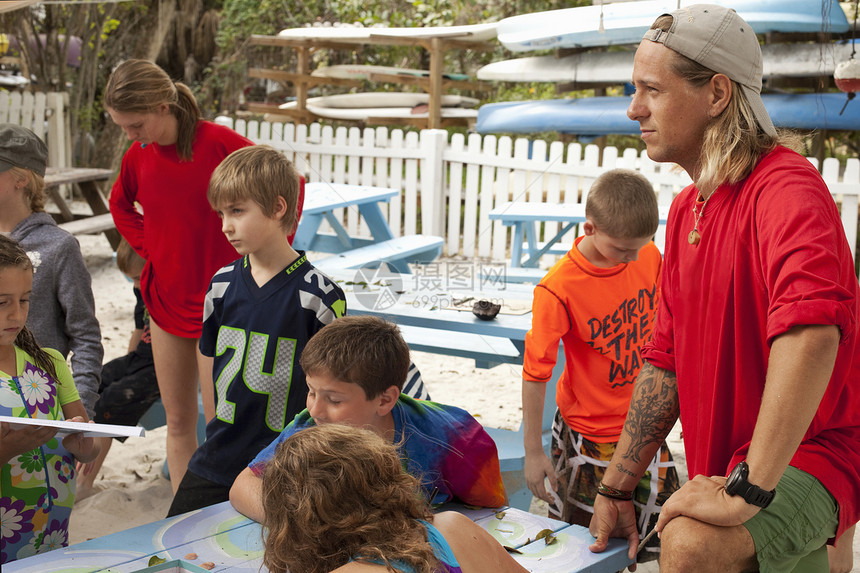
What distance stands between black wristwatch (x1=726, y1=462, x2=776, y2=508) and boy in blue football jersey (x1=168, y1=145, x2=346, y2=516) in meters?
1.36

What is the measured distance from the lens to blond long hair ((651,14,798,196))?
1.63 m

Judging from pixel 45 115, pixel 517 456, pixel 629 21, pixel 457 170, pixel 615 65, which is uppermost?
pixel 629 21

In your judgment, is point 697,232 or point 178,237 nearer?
point 697,232

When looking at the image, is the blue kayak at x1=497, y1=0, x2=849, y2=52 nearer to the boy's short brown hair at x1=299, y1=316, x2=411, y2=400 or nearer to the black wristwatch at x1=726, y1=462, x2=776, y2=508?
the boy's short brown hair at x1=299, y1=316, x2=411, y2=400

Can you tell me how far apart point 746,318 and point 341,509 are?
84 cm

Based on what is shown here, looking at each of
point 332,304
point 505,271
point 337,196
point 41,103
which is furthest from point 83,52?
point 332,304

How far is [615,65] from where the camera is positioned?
30.3ft

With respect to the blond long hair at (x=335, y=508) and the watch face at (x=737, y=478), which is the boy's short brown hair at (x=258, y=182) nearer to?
the blond long hair at (x=335, y=508)

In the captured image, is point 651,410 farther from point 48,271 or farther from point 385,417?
point 48,271

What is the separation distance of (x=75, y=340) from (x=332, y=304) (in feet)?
3.07

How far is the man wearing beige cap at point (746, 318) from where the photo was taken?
4.71 ft

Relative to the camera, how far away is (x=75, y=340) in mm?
2826

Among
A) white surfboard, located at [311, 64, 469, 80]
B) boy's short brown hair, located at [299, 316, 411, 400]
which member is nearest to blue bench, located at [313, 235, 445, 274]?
boy's short brown hair, located at [299, 316, 411, 400]

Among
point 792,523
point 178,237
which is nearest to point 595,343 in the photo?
point 792,523
